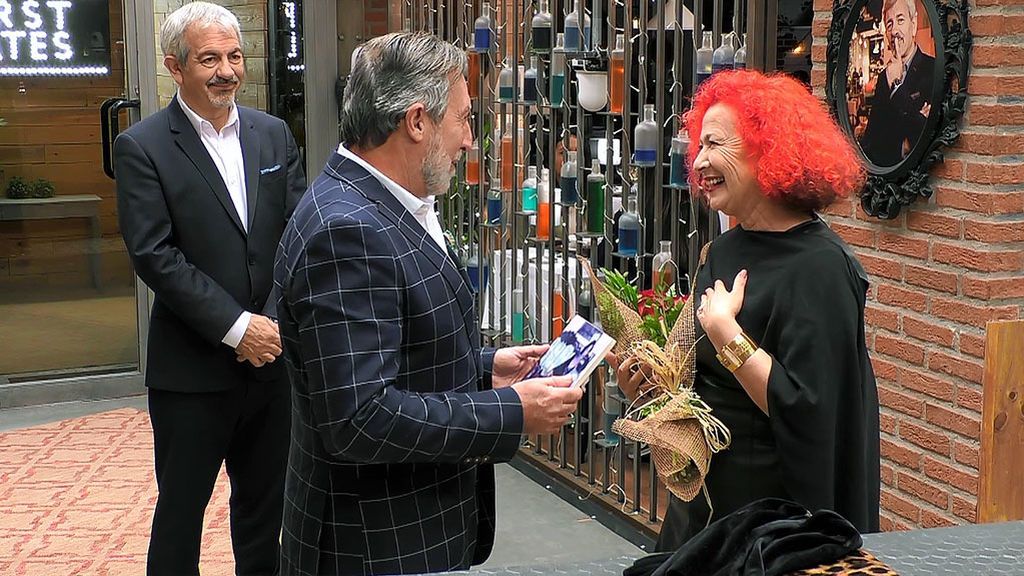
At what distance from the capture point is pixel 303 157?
7.56 meters

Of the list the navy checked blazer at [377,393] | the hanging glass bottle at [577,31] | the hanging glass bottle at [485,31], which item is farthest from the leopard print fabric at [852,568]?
the hanging glass bottle at [485,31]

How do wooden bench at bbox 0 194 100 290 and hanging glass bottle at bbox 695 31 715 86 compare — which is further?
wooden bench at bbox 0 194 100 290

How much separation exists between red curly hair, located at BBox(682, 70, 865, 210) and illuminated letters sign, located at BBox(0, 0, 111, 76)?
521 centimetres

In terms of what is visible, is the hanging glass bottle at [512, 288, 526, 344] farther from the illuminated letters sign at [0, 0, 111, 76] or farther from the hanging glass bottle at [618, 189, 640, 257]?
the illuminated letters sign at [0, 0, 111, 76]

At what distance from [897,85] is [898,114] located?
8 centimetres

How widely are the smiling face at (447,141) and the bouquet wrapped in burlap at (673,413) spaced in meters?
0.36

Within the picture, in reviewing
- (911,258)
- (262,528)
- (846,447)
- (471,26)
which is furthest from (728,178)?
(471,26)

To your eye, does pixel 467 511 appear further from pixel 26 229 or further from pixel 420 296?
pixel 26 229

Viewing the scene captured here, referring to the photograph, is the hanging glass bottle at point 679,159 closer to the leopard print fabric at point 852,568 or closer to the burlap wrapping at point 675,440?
the burlap wrapping at point 675,440

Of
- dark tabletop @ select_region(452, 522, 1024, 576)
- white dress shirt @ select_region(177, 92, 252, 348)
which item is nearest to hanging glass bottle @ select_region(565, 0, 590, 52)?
white dress shirt @ select_region(177, 92, 252, 348)

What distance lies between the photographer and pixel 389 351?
2.15m

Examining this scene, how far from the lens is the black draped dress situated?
7.72 feet

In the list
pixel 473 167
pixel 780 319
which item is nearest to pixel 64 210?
pixel 473 167

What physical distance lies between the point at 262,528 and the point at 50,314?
391 centimetres
